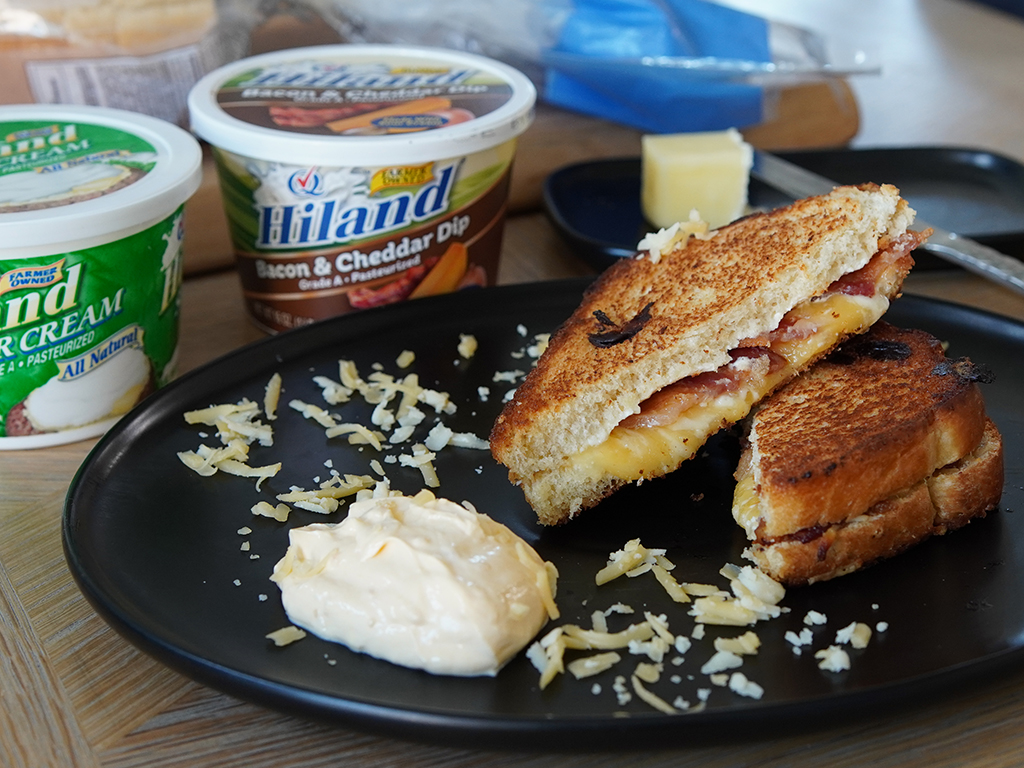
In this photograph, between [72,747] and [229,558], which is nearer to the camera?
[72,747]

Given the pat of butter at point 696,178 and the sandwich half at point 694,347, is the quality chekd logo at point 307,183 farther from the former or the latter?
the pat of butter at point 696,178

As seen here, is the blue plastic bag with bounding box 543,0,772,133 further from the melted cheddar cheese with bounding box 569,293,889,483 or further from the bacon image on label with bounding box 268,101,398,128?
the melted cheddar cheese with bounding box 569,293,889,483

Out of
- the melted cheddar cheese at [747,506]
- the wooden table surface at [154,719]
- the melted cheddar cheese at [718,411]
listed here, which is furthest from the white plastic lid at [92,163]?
the melted cheddar cheese at [747,506]

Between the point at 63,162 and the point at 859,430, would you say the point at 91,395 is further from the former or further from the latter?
the point at 859,430

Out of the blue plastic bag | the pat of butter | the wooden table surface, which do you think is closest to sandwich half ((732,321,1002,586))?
the wooden table surface

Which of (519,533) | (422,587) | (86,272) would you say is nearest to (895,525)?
(519,533)

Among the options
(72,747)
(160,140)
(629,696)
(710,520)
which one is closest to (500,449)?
(710,520)

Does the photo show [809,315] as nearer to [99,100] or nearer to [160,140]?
[160,140]
